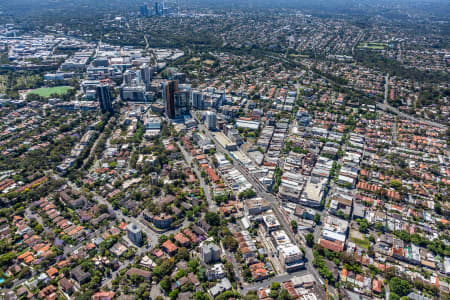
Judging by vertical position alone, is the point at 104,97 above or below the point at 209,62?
below

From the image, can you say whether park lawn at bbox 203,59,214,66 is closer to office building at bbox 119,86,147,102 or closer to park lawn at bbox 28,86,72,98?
office building at bbox 119,86,147,102

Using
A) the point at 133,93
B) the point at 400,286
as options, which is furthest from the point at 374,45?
the point at 400,286

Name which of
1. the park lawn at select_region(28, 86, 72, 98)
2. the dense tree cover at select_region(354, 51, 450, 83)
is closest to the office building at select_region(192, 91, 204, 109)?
the park lawn at select_region(28, 86, 72, 98)

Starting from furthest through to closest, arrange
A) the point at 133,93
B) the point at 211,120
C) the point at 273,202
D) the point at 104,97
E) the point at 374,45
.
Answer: the point at 374,45, the point at 133,93, the point at 104,97, the point at 211,120, the point at 273,202

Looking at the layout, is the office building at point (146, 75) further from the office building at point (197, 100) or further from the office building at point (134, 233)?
the office building at point (134, 233)

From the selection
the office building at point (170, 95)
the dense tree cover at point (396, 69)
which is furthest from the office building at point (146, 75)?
the dense tree cover at point (396, 69)

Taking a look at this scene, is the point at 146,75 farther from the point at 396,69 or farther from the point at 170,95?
the point at 396,69
